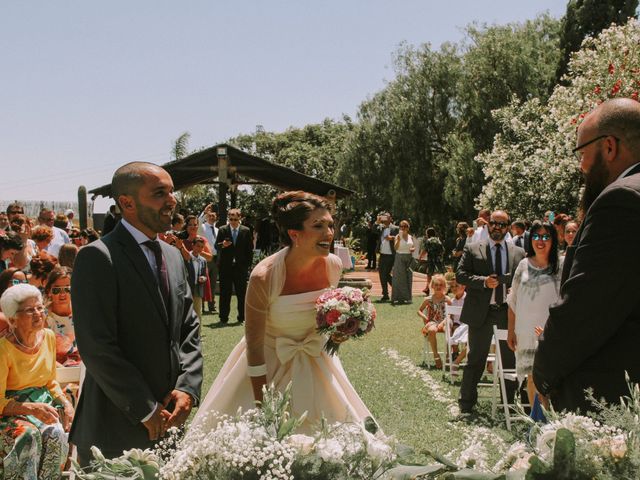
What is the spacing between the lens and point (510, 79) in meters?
31.8

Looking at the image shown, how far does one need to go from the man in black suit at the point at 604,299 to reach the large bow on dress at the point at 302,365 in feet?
5.73

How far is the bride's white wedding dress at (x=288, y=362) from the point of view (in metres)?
4.19

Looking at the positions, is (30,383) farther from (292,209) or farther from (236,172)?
(236,172)

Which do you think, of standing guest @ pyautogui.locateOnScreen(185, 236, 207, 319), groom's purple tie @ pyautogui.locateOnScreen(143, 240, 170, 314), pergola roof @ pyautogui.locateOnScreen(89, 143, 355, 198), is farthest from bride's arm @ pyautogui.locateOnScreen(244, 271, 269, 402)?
pergola roof @ pyautogui.locateOnScreen(89, 143, 355, 198)

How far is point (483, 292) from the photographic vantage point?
27.7 feet

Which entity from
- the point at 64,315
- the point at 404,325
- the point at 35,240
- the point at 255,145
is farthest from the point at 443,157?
the point at 255,145

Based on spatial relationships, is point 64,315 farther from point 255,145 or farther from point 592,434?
point 255,145

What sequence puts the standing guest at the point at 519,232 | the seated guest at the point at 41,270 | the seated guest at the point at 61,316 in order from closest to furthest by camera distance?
the seated guest at the point at 61,316
the seated guest at the point at 41,270
the standing guest at the point at 519,232

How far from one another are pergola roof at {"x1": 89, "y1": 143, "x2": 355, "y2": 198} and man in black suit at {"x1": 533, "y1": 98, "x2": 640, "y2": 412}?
20174 mm

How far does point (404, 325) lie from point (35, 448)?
40.9 feet

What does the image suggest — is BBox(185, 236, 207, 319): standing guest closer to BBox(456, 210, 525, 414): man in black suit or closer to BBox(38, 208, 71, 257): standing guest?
BBox(38, 208, 71, 257): standing guest

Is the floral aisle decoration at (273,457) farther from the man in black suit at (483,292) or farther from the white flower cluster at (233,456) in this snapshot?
the man in black suit at (483,292)

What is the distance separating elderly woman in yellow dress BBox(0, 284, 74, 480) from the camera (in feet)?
15.7

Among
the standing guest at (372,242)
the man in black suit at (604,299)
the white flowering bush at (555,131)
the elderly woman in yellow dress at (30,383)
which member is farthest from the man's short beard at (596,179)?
the standing guest at (372,242)
